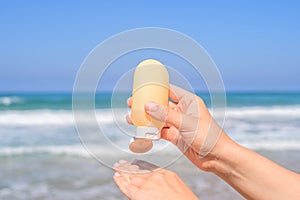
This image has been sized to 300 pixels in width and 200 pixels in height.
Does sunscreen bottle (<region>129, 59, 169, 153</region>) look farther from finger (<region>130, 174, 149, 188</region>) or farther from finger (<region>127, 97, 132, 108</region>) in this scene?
finger (<region>130, 174, 149, 188</region>)

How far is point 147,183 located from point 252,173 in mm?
520

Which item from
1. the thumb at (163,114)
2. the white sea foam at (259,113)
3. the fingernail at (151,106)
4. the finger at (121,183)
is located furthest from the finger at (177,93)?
the white sea foam at (259,113)

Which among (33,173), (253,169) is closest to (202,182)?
(33,173)

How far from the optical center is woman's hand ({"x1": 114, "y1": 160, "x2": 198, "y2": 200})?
2049 mm

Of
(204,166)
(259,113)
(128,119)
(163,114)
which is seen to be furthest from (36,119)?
(163,114)

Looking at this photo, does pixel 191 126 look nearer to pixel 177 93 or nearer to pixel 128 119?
pixel 177 93

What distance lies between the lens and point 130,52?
181 cm

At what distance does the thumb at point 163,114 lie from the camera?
1851mm

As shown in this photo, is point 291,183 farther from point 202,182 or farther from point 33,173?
point 33,173

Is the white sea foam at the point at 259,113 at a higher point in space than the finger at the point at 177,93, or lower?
lower

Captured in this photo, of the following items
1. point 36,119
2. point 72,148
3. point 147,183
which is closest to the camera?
point 147,183

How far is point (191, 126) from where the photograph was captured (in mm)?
2098

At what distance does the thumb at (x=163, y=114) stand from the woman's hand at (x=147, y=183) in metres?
0.25

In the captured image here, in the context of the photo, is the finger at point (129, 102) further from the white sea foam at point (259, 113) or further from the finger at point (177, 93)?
the white sea foam at point (259, 113)
